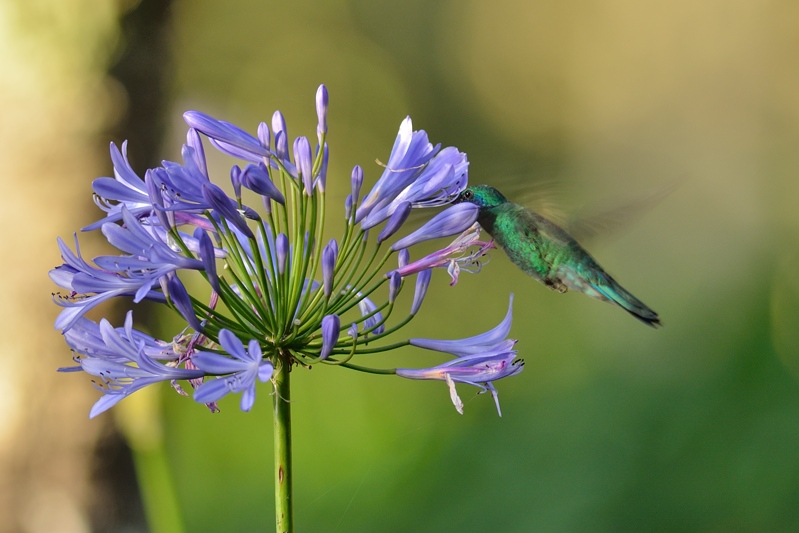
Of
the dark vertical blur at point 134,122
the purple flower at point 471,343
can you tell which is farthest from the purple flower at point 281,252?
the dark vertical blur at point 134,122

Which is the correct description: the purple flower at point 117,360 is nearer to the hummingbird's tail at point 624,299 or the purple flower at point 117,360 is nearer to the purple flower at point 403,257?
the purple flower at point 403,257

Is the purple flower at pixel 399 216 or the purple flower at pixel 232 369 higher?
the purple flower at pixel 399 216

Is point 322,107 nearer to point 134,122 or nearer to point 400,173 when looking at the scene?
point 400,173

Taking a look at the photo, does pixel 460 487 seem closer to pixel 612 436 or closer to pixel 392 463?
pixel 392 463

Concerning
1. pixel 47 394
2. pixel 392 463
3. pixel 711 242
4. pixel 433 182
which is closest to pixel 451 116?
pixel 711 242

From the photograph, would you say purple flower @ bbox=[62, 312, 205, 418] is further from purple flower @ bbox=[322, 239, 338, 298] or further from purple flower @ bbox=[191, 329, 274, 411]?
purple flower @ bbox=[322, 239, 338, 298]

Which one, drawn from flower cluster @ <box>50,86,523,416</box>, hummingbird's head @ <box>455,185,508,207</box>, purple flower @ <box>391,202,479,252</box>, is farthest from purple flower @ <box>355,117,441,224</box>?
hummingbird's head @ <box>455,185,508,207</box>
